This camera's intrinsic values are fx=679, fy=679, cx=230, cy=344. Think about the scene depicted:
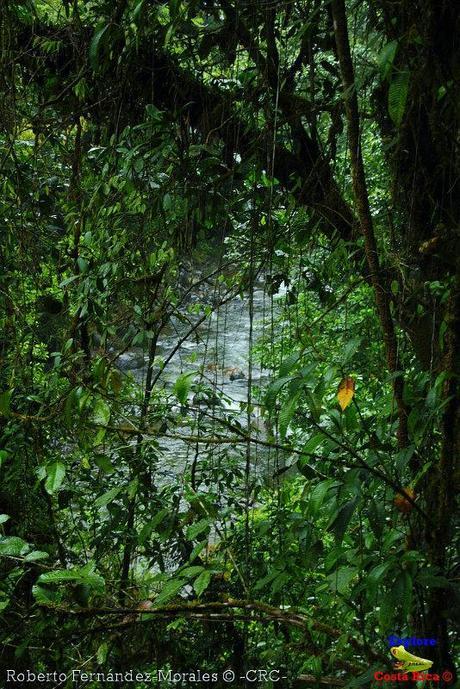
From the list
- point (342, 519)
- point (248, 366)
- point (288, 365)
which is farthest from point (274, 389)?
point (248, 366)

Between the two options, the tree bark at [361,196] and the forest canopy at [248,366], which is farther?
the tree bark at [361,196]

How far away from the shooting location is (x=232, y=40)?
55.1 inches

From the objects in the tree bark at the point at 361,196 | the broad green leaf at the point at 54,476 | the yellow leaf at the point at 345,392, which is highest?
the tree bark at the point at 361,196

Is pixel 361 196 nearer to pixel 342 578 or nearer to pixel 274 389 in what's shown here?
pixel 274 389

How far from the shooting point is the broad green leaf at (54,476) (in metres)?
0.98

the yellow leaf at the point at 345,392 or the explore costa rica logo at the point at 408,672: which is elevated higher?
the yellow leaf at the point at 345,392

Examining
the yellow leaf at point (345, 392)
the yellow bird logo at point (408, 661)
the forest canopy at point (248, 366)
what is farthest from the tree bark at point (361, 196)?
the yellow bird logo at point (408, 661)

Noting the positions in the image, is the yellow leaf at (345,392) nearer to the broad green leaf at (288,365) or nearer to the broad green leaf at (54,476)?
the broad green leaf at (288,365)

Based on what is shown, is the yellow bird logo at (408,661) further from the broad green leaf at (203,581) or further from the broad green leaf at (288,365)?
the broad green leaf at (288,365)

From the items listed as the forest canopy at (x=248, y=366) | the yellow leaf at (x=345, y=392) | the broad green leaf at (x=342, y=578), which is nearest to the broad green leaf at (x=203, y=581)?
the forest canopy at (x=248, y=366)

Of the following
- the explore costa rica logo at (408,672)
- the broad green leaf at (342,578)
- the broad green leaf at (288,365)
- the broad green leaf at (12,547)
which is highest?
the broad green leaf at (288,365)

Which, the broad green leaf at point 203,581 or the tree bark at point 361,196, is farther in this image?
the tree bark at point 361,196

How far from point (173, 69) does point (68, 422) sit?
1306 millimetres

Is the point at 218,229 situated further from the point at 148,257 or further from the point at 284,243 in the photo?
the point at 148,257
